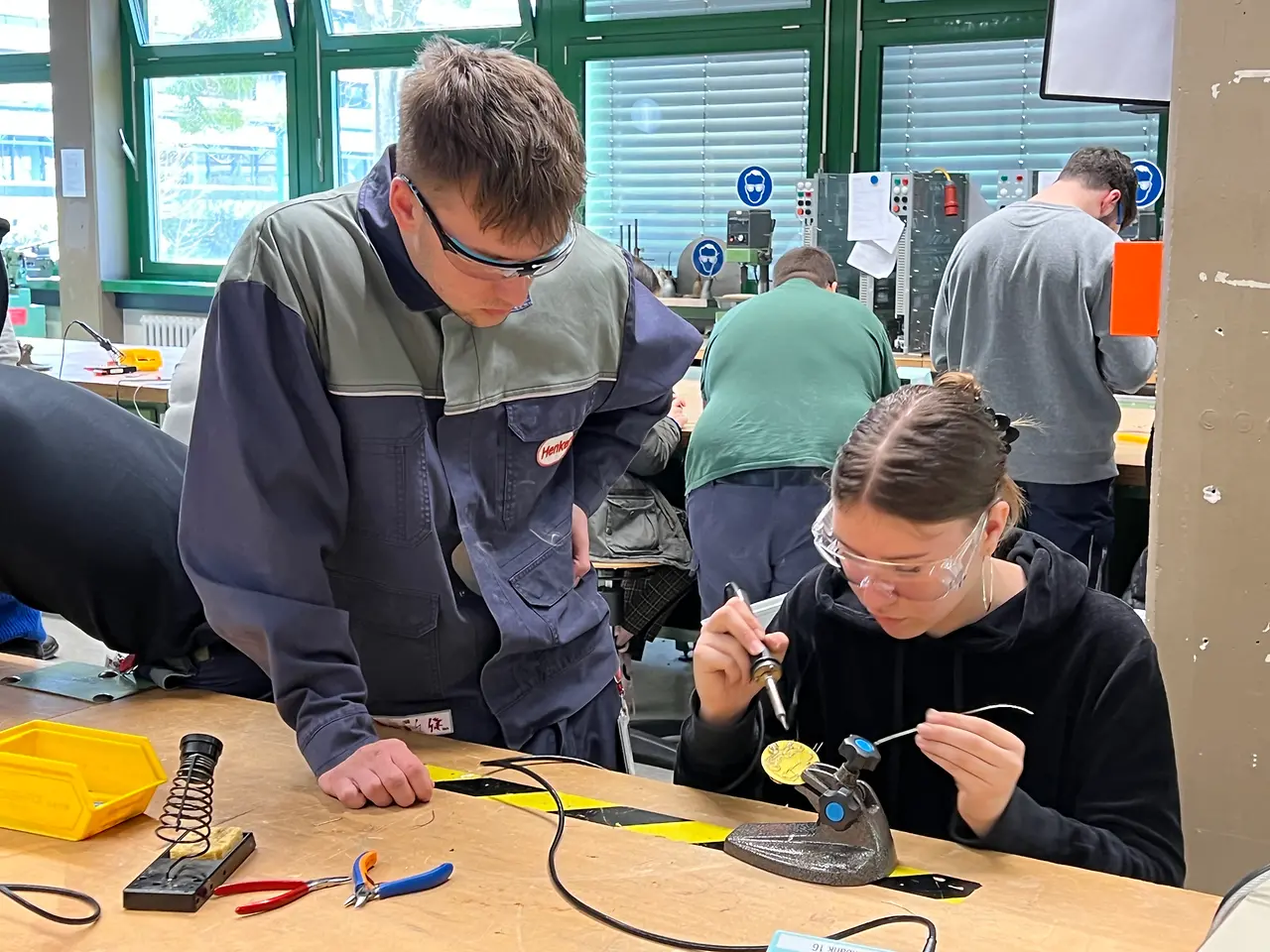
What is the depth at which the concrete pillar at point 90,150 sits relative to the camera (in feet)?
24.8

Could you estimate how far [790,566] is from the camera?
3105mm

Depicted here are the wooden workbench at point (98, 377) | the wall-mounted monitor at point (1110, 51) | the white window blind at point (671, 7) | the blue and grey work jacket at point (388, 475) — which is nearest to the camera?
the blue and grey work jacket at point (388, 475)

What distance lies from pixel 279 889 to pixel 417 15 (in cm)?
647

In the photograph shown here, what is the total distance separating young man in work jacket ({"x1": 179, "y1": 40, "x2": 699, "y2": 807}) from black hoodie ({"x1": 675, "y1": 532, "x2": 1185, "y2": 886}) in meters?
0.27

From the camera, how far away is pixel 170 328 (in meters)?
7.66

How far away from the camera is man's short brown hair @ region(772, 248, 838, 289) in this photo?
3.48 metres

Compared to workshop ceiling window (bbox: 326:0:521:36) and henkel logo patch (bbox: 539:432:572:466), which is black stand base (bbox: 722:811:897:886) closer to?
henkel logo patch (bbox: 539:432:572:466)

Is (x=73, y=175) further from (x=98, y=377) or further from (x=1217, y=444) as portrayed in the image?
(x=1217, y=444)

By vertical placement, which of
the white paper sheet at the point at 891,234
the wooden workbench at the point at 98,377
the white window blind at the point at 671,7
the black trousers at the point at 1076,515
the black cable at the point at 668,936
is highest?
the white window blind at the point at 671,7

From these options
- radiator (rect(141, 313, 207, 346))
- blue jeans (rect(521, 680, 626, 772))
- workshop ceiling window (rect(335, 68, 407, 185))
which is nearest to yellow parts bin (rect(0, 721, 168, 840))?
blue jeans (rect(521, 680, 626, 772))

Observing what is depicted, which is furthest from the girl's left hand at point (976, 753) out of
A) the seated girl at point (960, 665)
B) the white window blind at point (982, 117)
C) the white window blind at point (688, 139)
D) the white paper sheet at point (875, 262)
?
the white window blind at point (688, 139)

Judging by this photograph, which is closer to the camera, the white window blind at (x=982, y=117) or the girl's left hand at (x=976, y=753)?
the girl's left hand at (x=976, y=753)

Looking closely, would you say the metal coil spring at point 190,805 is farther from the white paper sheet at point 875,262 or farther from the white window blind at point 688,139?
the white window blind at point 688,139

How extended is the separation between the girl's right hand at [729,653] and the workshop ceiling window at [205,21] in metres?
6.67
